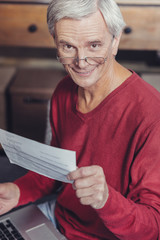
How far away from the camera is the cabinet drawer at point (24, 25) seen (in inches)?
76.4

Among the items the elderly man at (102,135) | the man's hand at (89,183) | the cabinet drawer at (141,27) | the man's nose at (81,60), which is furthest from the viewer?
the cabinet drawer at (141,27)

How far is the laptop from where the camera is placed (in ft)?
3.13

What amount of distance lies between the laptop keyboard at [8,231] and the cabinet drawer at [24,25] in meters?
1.22

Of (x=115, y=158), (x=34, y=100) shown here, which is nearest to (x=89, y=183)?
(x=115, y=158)

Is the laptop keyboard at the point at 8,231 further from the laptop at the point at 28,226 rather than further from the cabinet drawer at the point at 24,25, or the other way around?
the cabinet drawer at the point at 24,25

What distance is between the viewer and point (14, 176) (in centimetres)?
120

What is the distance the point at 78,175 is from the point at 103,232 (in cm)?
36

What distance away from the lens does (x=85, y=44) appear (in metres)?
0.89

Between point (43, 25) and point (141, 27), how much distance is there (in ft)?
1.67

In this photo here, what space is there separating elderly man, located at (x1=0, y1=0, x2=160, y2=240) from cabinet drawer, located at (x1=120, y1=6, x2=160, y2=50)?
0.91 m

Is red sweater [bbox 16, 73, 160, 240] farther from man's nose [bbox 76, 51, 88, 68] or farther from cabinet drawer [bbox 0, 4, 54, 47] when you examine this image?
cabinet drawer [bbox 0, 4, 54, 47]

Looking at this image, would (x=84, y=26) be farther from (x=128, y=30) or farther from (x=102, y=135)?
(x=128, y=30)

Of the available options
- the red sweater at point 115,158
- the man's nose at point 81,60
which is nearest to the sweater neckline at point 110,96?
the red sweater at point 115,158

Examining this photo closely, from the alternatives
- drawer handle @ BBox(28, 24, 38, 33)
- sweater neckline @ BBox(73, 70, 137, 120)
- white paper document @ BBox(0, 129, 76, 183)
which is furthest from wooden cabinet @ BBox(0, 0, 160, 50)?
white paper document @ BBox(0, 129, 76, 183)
